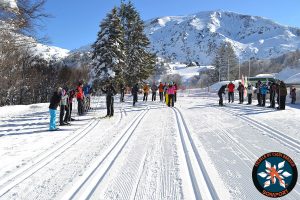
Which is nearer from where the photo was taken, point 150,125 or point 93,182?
point 93,182

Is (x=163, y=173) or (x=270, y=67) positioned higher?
(x=270, y=67)

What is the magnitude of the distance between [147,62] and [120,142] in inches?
1485

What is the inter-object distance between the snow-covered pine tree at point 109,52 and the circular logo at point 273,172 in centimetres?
3450

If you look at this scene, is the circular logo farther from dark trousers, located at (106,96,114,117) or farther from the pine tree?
the pine tree

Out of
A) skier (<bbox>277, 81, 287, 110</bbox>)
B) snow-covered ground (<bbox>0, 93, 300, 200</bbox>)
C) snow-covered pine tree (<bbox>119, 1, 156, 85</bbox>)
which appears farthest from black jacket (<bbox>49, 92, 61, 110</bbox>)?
snow-covered pine tree (<bbox>119, 1, 156, 85</bbox>)

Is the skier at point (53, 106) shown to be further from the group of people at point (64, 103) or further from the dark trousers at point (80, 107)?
the dark trousers at point (80, 107)

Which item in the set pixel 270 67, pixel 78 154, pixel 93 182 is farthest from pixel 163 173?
pixel 270 67

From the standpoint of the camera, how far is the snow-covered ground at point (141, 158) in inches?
262

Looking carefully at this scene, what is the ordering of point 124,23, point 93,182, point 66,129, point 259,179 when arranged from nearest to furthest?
point 259,179, point 93,182, point 66,129, point 124,23

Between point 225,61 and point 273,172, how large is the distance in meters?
81.1

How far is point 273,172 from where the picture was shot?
476 centimetres

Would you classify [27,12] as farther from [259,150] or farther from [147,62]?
[147,62]

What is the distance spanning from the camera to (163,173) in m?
7.66

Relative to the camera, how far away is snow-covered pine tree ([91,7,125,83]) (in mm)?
39156
